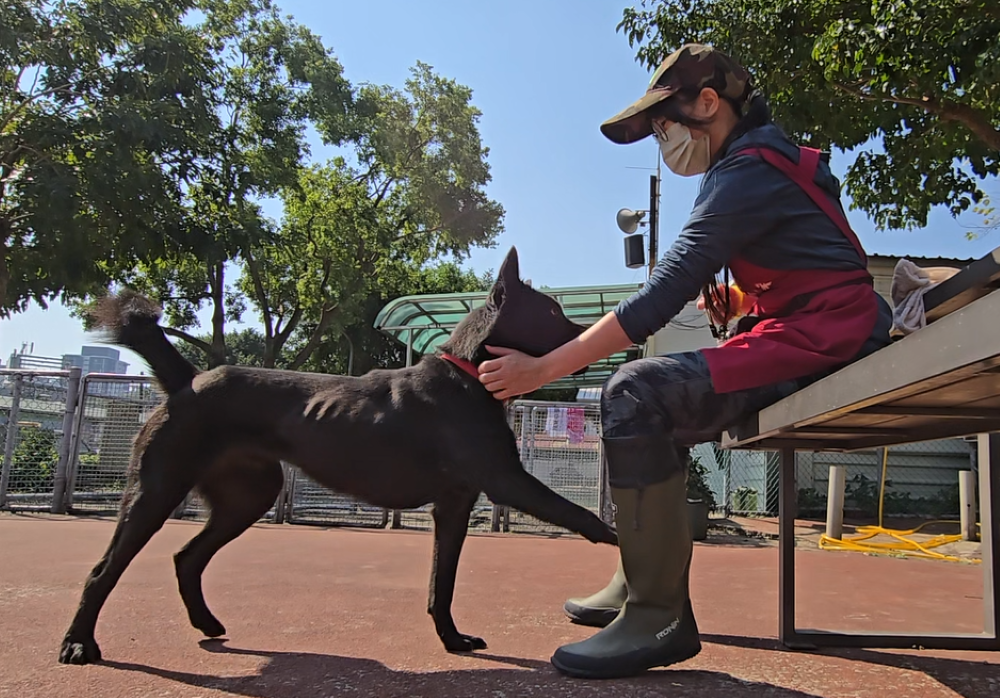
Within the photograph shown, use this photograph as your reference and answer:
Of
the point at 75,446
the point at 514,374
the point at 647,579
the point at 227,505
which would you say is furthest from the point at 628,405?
the point at 75,446

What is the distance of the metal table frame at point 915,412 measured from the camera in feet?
3.79

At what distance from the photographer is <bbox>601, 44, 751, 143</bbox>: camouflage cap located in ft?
6.90

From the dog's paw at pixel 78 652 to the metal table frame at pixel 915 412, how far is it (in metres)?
2.05

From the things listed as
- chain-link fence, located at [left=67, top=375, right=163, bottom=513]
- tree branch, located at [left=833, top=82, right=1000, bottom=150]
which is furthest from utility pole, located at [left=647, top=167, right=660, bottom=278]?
chain-link fence, located at [left=67, top=375, right=163, bottom=513]

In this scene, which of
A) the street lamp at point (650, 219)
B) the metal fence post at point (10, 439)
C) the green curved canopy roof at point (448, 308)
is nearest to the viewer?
the metal fence post at point (10, 439)

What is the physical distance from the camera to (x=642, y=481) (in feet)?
6.05


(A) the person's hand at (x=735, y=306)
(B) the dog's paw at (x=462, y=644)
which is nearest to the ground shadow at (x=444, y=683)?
(B) the dog's paw at (x=462, y=644)

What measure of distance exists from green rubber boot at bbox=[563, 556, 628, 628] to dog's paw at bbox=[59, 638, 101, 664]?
1682mm

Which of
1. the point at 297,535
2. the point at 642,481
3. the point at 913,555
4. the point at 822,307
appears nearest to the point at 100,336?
the point at 642,481

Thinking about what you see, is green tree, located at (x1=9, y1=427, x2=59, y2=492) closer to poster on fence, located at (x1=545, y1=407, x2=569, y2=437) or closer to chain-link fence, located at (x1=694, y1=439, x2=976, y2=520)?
poster on fence, located at (x1=545, y1=407, x2=569, y2=437)

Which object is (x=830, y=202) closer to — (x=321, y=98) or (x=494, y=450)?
(x=494, y=450)

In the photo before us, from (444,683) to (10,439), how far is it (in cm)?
835

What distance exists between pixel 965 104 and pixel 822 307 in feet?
18.5

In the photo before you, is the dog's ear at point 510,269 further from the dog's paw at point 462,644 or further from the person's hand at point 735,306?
the dog's paw at point 462,644
